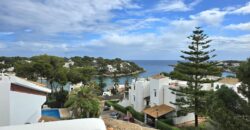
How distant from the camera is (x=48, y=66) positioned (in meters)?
30.6

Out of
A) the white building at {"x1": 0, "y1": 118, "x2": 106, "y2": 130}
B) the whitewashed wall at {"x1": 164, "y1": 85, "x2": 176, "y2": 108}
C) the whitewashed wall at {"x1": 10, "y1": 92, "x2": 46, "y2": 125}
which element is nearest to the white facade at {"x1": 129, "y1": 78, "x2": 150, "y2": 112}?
the whitewashed wall at {"x1": 164, "y1": 85, "x2": 176, "y2": 108}

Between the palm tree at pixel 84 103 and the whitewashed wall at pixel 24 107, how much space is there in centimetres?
402

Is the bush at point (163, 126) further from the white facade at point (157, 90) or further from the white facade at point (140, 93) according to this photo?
the white facade at point (140, 93)

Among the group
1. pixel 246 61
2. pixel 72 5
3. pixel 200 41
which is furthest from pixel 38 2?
pixel 200 41

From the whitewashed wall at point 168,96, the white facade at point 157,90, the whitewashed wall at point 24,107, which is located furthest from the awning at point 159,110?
the whitewashed wall at point 24,107

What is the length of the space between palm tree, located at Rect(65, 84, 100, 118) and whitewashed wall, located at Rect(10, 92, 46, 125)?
4.02 meters

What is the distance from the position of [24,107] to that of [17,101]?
96 cm

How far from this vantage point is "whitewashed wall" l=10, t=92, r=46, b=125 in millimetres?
9094

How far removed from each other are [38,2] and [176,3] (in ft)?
21.6

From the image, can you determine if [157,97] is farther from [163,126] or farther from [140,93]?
[163,126]

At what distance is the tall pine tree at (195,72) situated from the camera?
73.3 feet

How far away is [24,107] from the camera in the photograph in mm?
10398

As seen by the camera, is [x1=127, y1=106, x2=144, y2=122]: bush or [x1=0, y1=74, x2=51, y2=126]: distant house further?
[x1=127, y1=106, x2=144, y2=122]: bush

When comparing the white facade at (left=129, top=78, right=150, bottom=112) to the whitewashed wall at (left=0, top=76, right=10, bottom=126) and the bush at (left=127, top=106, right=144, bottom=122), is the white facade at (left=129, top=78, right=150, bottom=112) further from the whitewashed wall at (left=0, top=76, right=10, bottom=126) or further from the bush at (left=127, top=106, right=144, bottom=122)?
the whitewashed wall at (left=0, top=76, right=10, bottom=126)
